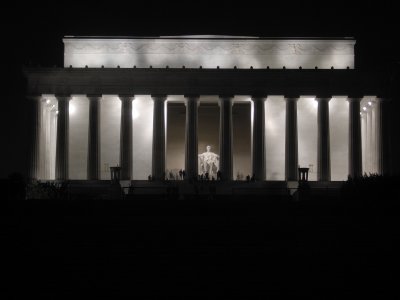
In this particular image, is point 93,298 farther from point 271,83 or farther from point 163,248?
point 271,83

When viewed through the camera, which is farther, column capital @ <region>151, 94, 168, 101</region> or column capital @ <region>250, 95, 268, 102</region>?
column capital @ <region>151, 94, 168, 101</region>

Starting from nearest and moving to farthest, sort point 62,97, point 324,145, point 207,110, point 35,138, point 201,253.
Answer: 1. point 201,253
2. point 35,138
3. point 324,145
4. point 62,97
5. point 207,110

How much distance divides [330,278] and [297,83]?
3899cm

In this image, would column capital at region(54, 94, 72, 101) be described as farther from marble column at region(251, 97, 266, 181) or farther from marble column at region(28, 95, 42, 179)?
marble column at region(251, 97, 266, 181)

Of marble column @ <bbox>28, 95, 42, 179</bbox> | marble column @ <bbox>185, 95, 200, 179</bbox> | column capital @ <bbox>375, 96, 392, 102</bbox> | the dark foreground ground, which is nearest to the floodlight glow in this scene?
marble column @ <bbox>28, 95, 42, 179</bbox>

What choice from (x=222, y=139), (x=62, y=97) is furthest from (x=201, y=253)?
(x=62, y=97)

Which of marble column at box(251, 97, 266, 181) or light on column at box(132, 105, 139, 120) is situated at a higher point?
light on column at box(132, 105, 139, 120)

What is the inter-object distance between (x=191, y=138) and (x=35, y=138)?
13.8 metres

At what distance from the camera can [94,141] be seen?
6359 cm

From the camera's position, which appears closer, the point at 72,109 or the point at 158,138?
the point at 158,138

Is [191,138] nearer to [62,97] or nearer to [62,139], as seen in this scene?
[62,139]

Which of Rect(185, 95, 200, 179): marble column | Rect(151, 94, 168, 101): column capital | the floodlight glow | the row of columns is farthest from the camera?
the floodlight glow

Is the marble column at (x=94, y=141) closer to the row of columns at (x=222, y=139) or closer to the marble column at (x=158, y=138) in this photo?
the row of columns at (x=222, y=139)

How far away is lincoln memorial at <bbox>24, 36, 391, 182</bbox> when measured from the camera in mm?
63719
